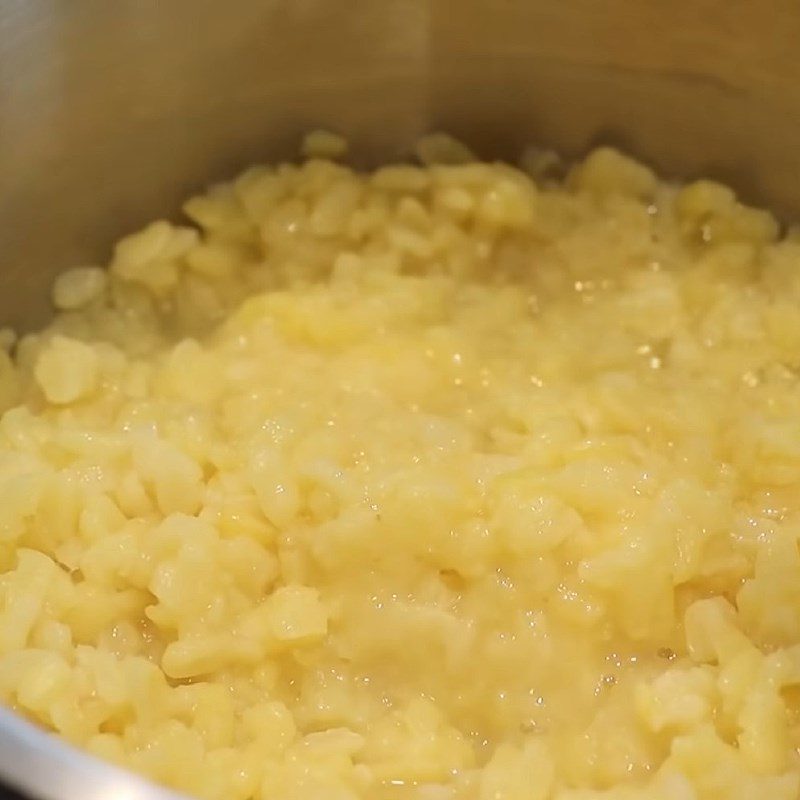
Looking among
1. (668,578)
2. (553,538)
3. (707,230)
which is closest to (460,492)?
(553,538)

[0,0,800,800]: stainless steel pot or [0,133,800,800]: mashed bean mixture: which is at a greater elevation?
[0,0,800,800]: stainless steel pot

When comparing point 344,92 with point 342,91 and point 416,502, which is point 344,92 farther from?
point 416,502

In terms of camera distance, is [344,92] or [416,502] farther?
[344,92]

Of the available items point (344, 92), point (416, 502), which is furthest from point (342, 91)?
point (416, 502)

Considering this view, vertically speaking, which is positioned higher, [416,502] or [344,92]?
[344,92]

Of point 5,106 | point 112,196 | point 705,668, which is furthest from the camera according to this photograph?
point 112,196

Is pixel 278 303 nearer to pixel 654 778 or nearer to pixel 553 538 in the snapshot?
pixel 553 538
